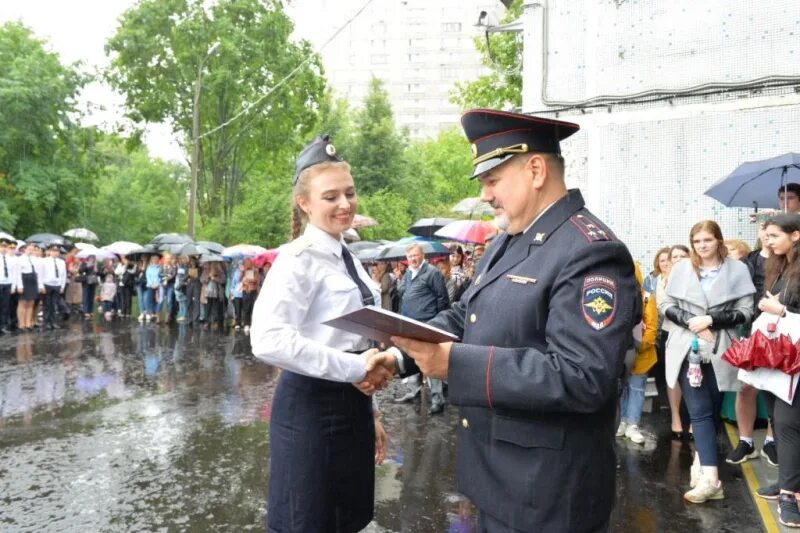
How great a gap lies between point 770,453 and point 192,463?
5.22 metres

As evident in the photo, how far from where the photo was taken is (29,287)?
15898 mm

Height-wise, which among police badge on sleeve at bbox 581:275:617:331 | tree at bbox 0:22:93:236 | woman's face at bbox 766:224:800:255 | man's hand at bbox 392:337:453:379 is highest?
tree at bbox 0:22:93:236

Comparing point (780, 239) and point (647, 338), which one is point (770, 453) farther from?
point (780, 239)

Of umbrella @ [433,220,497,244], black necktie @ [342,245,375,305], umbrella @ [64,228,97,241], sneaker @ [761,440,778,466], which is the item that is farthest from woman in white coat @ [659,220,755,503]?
umbrella @ [64,228,97,241]

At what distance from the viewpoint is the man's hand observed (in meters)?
2.17

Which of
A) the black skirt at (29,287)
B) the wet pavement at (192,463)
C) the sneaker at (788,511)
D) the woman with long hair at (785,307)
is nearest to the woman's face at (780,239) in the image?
the woman with long hair at (785,307)

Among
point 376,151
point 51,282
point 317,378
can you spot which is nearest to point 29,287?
point 51,282

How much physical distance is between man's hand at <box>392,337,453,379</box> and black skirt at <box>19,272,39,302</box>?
16138 millimetres

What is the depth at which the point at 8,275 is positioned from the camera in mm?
15617

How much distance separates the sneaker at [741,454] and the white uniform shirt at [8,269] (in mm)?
15056

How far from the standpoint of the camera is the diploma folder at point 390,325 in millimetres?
2105

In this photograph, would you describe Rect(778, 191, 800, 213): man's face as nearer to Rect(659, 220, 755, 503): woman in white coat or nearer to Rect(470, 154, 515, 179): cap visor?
Rect(659, 220, 755, 503): woman in white coat

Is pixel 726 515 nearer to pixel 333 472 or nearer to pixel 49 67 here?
pixel 333 472

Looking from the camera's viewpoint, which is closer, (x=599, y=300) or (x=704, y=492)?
(x=599, y=300)
